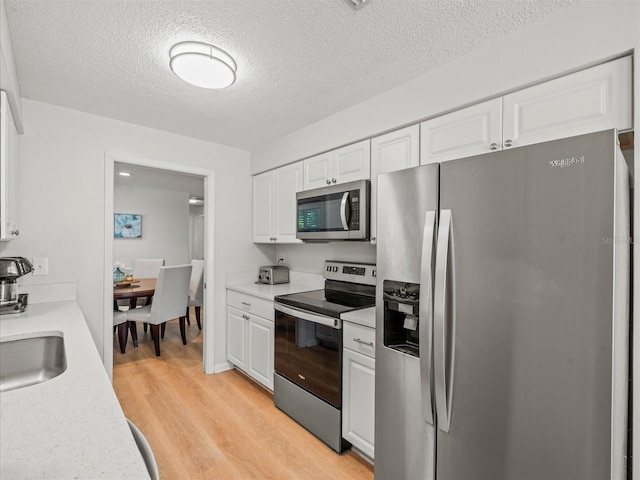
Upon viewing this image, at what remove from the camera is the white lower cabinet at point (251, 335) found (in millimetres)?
2668

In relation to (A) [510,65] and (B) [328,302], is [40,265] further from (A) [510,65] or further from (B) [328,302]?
(A) [510,65]

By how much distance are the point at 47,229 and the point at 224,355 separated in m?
1.86

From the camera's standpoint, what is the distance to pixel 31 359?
5.02 feet

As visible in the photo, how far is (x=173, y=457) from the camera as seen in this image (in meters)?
1.99

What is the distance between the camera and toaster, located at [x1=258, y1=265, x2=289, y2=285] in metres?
3.26

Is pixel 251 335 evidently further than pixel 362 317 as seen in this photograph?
Yes

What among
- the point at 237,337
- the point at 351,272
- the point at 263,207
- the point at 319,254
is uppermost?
the point at 263,207

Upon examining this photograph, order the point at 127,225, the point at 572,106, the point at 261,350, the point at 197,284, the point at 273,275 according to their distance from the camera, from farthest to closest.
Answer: the point at 127,225
the point at 197,284
the point at 273,275
the point at 261,350
the point at 572,106

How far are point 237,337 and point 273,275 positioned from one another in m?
0.68

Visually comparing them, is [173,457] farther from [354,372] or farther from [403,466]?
[403,466]

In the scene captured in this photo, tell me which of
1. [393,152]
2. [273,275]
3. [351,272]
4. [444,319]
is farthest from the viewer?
[273,275]

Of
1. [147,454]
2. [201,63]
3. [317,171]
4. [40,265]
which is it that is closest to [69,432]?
[147,454]

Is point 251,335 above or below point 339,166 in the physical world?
below

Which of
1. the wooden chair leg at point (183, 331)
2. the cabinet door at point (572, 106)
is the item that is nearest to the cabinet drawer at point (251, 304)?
the wooden chair leg at point (183, 331)
